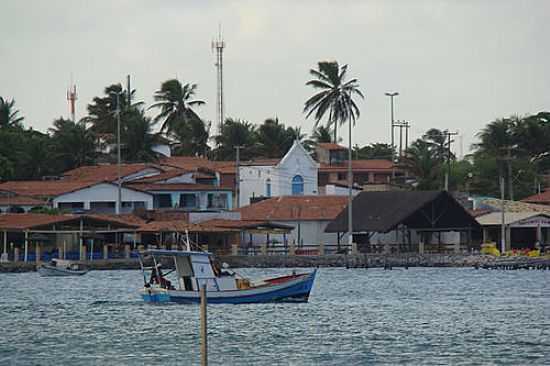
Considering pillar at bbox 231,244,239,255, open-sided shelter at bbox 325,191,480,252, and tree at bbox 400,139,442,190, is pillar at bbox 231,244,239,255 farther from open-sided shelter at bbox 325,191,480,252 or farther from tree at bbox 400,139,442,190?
tree at bbox 400,139,442,190

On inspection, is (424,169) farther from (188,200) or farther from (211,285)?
(211,285)

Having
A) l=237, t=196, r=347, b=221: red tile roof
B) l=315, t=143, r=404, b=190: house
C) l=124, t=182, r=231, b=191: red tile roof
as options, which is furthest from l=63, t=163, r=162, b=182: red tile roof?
l=315, t=143, r=404, b=190: house

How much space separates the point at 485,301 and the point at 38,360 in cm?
2698

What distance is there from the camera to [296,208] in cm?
10731

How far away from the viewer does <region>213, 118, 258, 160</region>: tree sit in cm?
13812

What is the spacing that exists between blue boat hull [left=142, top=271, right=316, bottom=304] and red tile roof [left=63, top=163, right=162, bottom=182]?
52887 millimetres

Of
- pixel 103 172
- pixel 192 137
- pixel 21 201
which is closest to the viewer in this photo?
pixel 21 201

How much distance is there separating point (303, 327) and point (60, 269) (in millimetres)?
38132

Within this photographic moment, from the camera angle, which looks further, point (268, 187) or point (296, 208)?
point (268, 187)

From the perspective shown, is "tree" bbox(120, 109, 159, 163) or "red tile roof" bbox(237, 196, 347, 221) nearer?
"red tile roof" bbox(237, 196, 347, 221)

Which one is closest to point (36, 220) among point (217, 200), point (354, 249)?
point (354, 249)

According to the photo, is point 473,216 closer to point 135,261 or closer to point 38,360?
point 135,261

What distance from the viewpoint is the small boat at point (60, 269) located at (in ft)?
290

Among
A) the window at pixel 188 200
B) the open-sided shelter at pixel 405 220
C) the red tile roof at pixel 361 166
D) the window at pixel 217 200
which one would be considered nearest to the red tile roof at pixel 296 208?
the open-sided shelter at pixel 405 220
